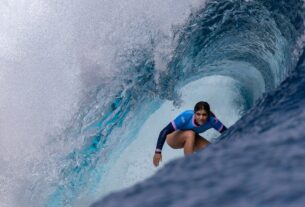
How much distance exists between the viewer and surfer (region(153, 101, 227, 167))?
4430 mm

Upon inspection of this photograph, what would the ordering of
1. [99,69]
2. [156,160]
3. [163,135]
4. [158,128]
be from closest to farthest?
[156,160], [163,135], [99,69], [158,128]

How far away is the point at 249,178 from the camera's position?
1.35 m

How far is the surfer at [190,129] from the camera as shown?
4430mm

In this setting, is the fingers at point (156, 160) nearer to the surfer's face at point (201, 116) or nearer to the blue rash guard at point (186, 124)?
the blue rash guard at point (186, 124)

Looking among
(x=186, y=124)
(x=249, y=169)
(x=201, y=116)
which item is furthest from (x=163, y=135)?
(x=249, y=169)

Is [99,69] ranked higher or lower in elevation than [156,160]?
higher

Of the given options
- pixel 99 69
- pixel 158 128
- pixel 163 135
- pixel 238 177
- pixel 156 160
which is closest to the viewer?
pixel 238 177

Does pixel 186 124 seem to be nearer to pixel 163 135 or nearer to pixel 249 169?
pixel 163 135

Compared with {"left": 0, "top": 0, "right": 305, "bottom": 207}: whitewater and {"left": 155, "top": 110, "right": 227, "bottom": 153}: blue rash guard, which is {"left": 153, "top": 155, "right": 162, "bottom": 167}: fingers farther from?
{"left": 0, "top": 0, "right": 305, "bottom": 207}: whitewater

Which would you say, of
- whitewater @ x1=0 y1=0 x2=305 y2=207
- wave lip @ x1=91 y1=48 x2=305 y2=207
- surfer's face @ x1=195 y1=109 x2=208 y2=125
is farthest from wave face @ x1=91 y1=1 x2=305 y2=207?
whitewater @ x1=0 y1=0 x2=305 y2=207

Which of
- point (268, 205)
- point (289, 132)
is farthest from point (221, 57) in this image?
point (268, 205)

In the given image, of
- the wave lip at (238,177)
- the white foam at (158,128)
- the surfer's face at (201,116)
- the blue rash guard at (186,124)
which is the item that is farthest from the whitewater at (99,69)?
the wave lip at (238,177)

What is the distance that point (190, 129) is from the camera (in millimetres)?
4688

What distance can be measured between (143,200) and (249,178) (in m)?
0.35
